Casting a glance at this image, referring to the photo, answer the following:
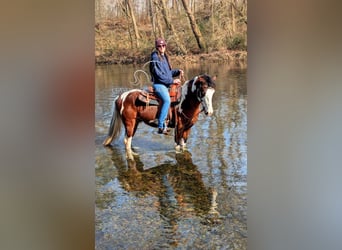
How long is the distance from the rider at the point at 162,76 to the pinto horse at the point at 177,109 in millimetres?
30

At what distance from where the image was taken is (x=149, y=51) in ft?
5.45

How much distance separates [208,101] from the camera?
167 cm

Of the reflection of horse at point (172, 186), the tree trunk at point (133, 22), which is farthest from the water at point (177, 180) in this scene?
the tree trunk at point (133, 22)

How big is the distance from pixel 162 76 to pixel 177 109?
0.58 feet

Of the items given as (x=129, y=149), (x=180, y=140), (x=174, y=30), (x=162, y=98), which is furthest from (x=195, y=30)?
(x=129, y=149)

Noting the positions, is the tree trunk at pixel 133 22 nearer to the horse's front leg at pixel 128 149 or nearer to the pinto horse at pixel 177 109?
the pinto horse at pixel 177 109

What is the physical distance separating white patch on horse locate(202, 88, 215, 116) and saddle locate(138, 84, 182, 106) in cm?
13

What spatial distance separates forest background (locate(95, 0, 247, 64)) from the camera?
161 centimetres

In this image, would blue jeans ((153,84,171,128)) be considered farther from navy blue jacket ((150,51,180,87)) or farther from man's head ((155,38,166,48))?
man's head ((155,38,166,48))
